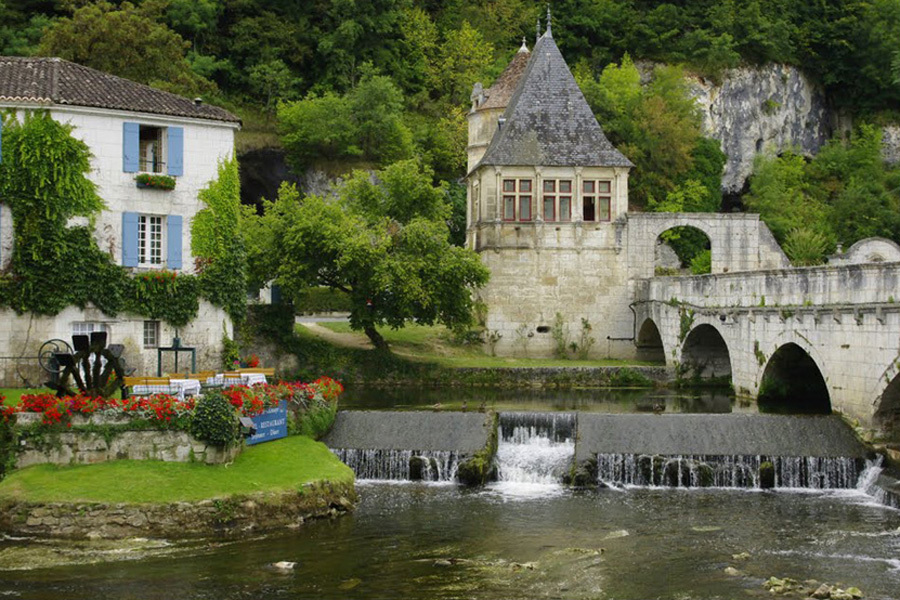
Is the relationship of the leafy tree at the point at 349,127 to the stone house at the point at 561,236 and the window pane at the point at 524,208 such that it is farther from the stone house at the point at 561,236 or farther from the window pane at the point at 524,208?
the window pane at the point at 524,208

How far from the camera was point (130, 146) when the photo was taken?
121 feet

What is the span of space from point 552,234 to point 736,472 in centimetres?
2472

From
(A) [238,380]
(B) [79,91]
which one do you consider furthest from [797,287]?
(B) [79,91]

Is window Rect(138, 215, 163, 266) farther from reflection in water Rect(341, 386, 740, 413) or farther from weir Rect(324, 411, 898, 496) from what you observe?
weir Rect(324, 411, 898, 496)

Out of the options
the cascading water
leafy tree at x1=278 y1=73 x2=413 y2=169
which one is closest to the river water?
the cascading water

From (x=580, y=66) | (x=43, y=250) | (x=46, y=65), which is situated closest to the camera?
(x=43, y=250)

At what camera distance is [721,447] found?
3309 cm

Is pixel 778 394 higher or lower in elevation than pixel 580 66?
lower

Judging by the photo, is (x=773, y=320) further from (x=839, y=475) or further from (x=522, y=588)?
(x=522, y=588)

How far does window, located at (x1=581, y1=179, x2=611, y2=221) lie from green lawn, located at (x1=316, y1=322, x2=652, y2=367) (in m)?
6.79

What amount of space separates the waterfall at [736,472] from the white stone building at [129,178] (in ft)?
47.6

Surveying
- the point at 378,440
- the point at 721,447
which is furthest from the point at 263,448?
the point at 721,447

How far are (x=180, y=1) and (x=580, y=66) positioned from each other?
26.7 metres

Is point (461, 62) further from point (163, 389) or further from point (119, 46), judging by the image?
point (163, 389)
